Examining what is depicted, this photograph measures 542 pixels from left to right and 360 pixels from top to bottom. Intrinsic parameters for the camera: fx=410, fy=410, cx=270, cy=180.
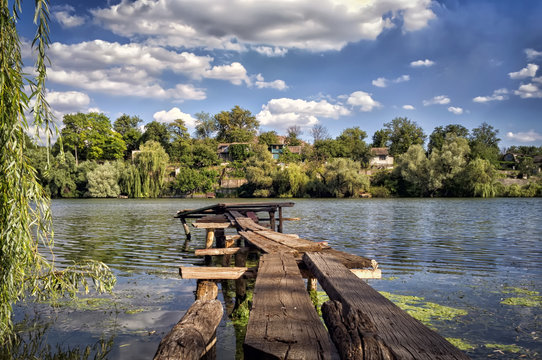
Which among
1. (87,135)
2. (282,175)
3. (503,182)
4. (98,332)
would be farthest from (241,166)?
(98,332)

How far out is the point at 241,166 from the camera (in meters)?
79.8

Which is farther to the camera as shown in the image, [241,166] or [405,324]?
[241,166]

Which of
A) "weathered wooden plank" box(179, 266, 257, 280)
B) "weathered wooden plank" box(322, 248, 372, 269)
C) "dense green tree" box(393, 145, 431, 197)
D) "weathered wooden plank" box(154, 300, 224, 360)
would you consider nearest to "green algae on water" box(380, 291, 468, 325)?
"weathered wooden plank" box(322, 248, 372, 269)

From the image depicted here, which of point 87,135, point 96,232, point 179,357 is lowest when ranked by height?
point 96,232

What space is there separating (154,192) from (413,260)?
52316 millimetres

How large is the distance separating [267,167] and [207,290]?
194ft

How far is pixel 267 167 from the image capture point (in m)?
63.9

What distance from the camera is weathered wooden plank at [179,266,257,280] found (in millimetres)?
4852

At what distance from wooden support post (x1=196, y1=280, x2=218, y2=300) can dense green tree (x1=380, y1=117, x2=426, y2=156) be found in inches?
3592

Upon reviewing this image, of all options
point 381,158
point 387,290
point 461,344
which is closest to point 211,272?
point 461,344

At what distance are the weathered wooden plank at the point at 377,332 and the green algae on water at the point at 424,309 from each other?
3043mm

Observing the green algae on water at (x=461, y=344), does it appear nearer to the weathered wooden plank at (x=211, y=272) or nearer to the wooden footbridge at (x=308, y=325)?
the wooden footbridge at (x=308, y=325)

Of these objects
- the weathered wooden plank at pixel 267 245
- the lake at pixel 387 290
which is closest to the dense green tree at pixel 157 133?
the lake at pixel 387 290

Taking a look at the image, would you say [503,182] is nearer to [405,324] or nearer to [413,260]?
[413,260]
